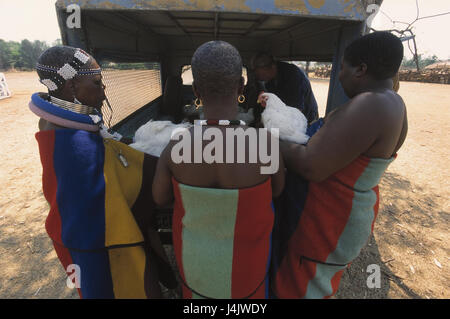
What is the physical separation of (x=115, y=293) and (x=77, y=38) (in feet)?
5.72

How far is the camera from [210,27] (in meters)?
3.97

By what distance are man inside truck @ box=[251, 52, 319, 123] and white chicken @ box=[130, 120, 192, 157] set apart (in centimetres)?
214

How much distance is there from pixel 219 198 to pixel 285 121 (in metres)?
0.60

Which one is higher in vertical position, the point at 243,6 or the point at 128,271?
the point at 243,6

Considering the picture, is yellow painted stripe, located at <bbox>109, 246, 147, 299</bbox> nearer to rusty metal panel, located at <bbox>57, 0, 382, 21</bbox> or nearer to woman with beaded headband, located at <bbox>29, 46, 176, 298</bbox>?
woman with beaded headband, located at <bbox>29, 46, 176, 298</bbox>

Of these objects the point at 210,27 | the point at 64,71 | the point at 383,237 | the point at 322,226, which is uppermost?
the point at 210,27

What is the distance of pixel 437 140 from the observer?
6.50 meters

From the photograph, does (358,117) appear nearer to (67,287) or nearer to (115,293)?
(115,293)

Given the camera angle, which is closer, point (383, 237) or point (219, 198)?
point (219, 198)

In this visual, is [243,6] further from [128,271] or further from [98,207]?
[128,271]

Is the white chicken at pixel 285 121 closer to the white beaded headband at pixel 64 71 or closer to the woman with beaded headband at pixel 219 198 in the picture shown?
the woman with beaded headband at pixel 219 198

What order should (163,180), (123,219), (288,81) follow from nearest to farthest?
(163,180)
(123,219)
(288,81)

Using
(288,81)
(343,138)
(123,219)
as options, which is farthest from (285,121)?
(288,81)

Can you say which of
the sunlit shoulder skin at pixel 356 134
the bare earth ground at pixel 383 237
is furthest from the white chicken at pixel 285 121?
the bare earth ground at pixel 383 237
